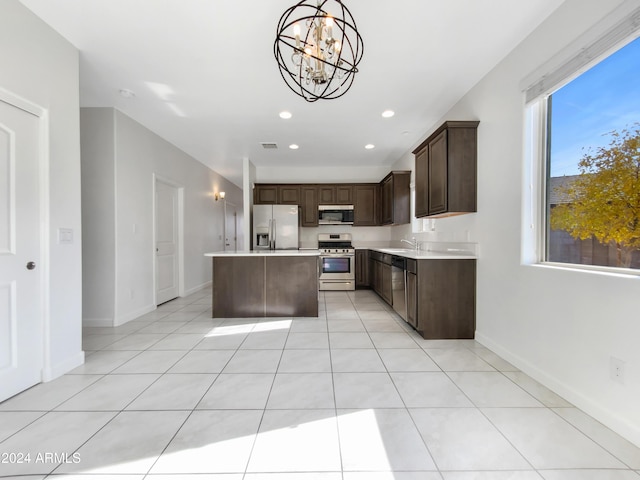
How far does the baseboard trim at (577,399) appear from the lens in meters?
1.55

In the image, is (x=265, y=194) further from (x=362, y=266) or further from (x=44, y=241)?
(x=44, y=241)

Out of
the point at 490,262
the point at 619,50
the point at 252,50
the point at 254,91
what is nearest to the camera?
the point at 619,50

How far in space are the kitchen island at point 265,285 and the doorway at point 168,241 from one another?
1306mm

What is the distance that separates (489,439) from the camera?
1546 millimetres

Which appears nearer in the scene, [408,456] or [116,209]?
[408,456]

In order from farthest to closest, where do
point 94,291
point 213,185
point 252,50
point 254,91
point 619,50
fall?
1. point 213,185
2. point 94,291
3. point 254,91
4. point 252,50
5. point 619,50

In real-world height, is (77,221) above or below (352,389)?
above

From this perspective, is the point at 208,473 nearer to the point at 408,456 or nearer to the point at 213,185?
the point at 408,456

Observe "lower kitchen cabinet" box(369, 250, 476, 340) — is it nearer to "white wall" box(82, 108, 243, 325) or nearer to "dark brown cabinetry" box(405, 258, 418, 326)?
"dark brown cabinetry" box(405, 258, 418, 326)

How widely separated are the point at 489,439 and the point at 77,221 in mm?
3363

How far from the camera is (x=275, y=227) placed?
19.3ft

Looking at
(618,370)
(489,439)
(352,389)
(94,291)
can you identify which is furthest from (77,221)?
(618,370)

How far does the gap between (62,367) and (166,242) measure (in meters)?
2.74

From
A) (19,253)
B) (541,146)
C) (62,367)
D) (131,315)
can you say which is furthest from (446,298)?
(131,315)
